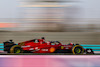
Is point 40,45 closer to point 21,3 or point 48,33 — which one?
point 48,33

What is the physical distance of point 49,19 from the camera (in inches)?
114

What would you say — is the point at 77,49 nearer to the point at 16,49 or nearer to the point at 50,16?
the point at 50,16

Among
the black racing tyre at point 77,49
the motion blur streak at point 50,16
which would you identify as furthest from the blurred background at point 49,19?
the black racing tyre at point 77,49

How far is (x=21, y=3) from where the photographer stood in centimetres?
293

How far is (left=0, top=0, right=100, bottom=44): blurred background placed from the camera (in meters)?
2.85

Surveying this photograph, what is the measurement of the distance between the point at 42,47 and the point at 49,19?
2.41 ft

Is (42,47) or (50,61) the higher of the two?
(42,47)

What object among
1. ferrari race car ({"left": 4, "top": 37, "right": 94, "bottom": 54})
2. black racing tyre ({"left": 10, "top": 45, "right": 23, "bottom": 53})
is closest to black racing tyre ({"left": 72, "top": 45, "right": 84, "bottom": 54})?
ferrari race car ({"left": 4, "top": 37, "right": 94, "bottom": 54})

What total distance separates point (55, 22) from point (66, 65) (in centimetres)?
80

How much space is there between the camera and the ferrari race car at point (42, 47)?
128 inches

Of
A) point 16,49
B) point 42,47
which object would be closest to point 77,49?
point 42,47

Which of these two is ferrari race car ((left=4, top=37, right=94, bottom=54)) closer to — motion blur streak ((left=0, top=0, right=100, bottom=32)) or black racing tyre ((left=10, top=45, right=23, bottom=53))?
black racing tyre ((left=10, top=45, right=23, bottom=53))

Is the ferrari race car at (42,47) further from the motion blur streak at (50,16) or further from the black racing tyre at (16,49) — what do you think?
the motion blur streak at (50,16)

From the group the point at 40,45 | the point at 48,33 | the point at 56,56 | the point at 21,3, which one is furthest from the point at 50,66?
the point at 21,3
